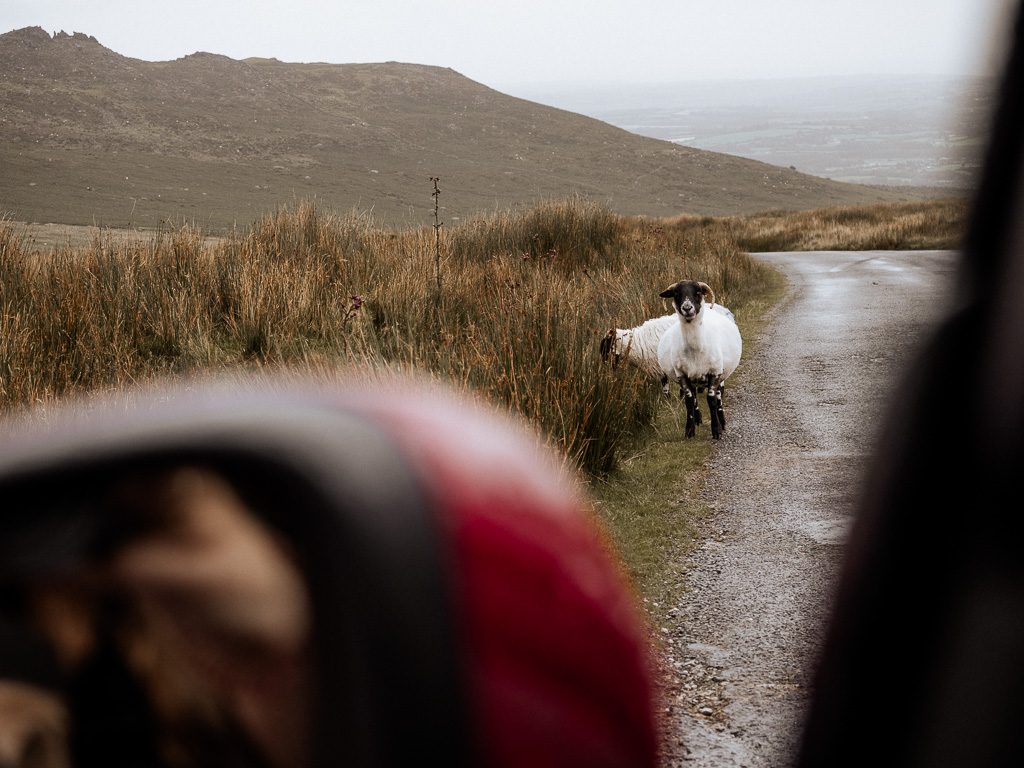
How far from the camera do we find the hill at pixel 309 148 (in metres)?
55.8

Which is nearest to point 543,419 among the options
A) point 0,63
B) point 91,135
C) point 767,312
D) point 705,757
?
point 705,757

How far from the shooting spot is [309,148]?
8150cm

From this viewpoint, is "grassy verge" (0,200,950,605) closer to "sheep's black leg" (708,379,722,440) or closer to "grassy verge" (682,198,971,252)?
"sheep's black leg" (708,379,722,440)

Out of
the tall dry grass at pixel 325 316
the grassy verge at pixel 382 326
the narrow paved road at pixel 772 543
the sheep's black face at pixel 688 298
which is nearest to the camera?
the narrow paved road at pixel 772 543

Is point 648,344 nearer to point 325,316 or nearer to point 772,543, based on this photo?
point 325,316

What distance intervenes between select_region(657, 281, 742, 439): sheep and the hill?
37.5 m

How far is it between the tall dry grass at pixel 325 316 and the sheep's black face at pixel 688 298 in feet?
2.30

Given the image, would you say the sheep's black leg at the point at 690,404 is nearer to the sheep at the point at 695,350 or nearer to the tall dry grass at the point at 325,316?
the sheep at the point at 695,350

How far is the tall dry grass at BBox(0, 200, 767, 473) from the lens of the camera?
16.8ft

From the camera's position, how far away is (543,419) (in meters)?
4.84

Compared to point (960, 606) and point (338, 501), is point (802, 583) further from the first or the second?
point (338, 501)

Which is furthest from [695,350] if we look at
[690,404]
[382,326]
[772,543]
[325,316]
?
[325,316]

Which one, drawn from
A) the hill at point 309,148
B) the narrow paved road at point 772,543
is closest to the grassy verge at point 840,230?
the narrow paved road at point 772,543

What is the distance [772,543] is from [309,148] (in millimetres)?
83516
